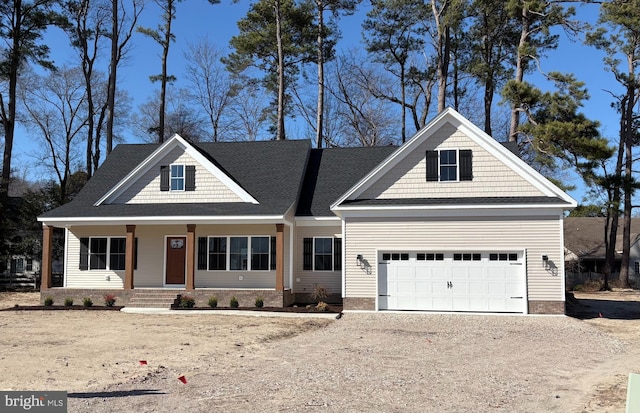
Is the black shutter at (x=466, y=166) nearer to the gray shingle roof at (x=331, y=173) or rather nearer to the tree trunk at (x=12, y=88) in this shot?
the gray shingle roof at (x=331, y=173)

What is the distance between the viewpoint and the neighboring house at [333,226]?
17906mm

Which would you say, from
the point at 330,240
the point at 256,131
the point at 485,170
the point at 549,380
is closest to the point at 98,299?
the point at 330,240

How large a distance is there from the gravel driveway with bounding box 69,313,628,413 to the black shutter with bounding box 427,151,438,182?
577 cm

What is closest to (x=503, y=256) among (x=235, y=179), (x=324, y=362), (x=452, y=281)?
(x=452, y=281)

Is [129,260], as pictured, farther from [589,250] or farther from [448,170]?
[589,250]

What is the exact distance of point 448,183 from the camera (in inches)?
745

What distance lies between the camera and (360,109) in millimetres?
40594

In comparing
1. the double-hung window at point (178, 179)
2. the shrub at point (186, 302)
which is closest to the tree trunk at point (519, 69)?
the double-hung window at point (178, 179)

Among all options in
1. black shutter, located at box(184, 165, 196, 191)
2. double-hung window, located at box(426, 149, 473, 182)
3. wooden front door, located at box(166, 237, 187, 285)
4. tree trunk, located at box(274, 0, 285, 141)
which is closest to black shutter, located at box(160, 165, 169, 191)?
black shutter, located at box(184, 165, 196, 191)

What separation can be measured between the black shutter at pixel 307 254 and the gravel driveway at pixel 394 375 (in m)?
6.55

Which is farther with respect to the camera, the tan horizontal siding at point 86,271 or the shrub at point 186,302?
the tan horizontal siding at point 86,271

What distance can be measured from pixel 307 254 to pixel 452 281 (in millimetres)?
5819

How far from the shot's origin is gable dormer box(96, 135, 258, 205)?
854 inches

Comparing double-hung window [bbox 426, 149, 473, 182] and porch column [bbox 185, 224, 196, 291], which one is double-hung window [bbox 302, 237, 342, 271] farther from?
double-hung window [bbox 426, 149, 473, 182]
